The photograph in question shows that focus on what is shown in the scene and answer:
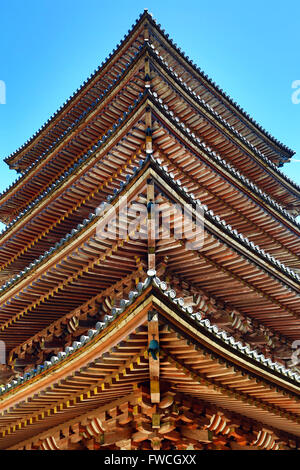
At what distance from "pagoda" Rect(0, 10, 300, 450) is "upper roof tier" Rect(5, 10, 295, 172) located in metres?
0.07

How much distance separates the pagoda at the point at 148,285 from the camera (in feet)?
14.9

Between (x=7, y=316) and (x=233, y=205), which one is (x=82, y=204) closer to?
(x=7, y=316)

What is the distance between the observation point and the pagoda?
4535 mm

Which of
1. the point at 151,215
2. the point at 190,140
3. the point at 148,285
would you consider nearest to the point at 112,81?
the point at 190,140

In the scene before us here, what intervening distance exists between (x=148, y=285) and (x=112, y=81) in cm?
990

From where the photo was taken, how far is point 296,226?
9797 millimetres

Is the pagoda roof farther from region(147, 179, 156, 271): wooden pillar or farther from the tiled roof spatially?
the tiled roof

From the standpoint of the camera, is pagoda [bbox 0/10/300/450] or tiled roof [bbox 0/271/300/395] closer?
tiled roof [bbox 0/271/300/395]

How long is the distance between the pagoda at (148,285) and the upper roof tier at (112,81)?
72 millimetres

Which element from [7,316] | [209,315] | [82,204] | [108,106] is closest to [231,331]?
[209,315]

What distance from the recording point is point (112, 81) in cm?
1179

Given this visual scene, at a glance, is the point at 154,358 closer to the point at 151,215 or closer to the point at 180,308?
the point at 180,308

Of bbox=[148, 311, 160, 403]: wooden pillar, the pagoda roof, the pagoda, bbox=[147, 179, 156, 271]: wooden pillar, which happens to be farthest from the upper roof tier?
bbox=[148, 311, 160, 403]: wooden pillar

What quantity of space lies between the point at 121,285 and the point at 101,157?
3282 millimetres
